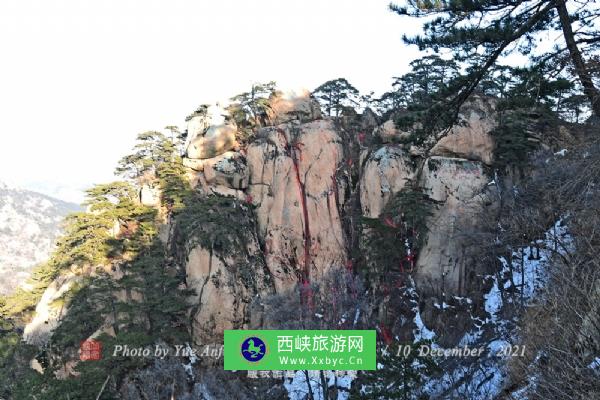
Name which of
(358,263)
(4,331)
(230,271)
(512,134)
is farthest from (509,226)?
(4,331)

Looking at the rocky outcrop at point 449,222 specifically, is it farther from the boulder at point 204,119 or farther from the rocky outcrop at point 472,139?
the boulder at point 204,119

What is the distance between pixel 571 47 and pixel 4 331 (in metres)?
38.1

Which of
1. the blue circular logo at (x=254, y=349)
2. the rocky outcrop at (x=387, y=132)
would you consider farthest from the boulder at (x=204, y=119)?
the blue circular logo at (x=254, y=349)

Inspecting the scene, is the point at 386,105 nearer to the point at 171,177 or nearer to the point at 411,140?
the point at 171,177

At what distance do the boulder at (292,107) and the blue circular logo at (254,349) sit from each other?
23.9 meters

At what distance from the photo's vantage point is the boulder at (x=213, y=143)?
34.7m

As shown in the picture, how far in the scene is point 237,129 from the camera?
36250mm

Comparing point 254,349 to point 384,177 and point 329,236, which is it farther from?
point 384,177

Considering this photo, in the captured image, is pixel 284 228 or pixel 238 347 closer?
pixel 238 347

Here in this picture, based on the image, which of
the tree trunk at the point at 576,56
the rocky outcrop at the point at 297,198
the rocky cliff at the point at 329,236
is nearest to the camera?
the tree trunk at the point at 576,56

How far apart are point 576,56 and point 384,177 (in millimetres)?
21134

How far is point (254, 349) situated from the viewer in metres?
16.1

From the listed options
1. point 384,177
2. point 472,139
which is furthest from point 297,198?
point 472,139

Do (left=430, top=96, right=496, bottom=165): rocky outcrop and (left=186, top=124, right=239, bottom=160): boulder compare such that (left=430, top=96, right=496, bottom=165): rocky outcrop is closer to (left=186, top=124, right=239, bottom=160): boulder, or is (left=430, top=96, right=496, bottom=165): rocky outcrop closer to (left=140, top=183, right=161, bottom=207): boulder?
(left=186, top=124, right=239, bottom=160): boulder
